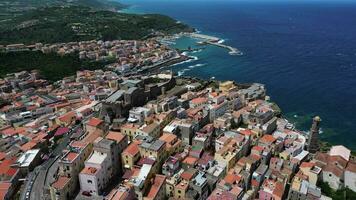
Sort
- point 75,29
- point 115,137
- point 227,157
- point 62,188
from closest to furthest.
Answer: point 62,188 → point 115,137 → point 227,157 → point 75,29

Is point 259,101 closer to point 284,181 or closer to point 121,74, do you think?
point 284,181

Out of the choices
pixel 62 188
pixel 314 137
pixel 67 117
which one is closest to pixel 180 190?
pixel 62 188

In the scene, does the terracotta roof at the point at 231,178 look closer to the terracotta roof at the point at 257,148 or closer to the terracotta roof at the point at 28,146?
the terracotta roof at the point at 257,148

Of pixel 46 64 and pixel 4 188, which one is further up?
pixel 4 188

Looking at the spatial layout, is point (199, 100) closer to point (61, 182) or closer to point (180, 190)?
point (180, 190)

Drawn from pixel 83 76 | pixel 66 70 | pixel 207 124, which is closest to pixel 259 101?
pixel 207 124

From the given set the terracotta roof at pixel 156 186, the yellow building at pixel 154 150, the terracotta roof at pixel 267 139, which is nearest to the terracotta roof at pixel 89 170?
the terracotta roof at pixel 156 186

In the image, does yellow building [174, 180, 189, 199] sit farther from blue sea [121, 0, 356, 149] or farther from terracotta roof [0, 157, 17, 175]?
blue sea [121, 0, 356, 149]

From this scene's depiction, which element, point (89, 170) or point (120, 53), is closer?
point (89, 170)
